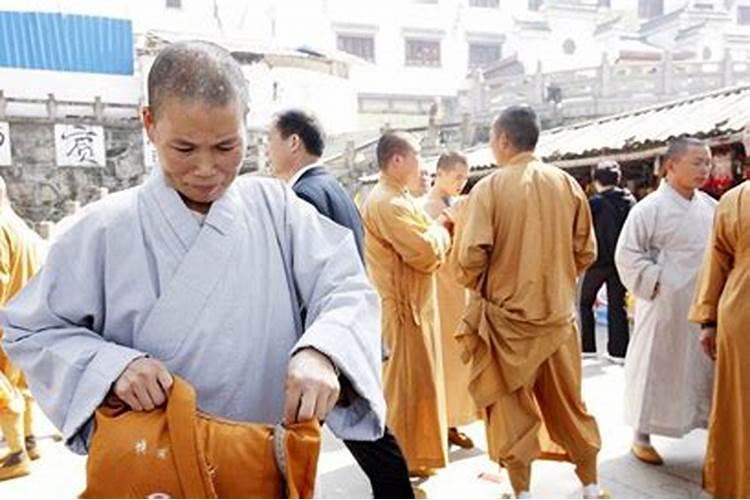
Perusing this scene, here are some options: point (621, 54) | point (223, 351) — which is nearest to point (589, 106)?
point (621, 54)

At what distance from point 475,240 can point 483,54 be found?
2973cm

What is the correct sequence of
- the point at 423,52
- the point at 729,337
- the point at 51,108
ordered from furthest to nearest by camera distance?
the point at 423,52 < the point at 51,108 < the point at 729,337

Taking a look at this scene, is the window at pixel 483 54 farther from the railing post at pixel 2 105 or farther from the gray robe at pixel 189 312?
the gray robe at pixel 189 312

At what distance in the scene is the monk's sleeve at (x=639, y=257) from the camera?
382 centimetres

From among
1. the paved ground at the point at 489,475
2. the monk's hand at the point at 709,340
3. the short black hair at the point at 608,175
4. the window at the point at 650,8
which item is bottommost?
the paved ground at the point at 489,475

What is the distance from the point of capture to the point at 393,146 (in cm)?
383

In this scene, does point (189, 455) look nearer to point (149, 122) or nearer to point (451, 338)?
point (149, 122)

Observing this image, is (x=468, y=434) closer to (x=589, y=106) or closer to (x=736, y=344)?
(x=736, y=344)

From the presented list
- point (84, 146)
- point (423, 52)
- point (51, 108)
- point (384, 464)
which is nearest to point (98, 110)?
point (84, 146)

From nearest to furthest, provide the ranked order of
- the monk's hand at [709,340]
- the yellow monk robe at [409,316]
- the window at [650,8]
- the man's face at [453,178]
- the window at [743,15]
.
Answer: the monk's hand at [709,340], the yellow monk robe at [409,316], the man's face at [453,178], the window at [743,15], the window at [650,8]

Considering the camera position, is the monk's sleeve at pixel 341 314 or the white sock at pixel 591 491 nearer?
the monk's sleeve at pixel 341 314

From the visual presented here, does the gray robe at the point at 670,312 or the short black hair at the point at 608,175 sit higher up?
the short black hair at the point at 608,175

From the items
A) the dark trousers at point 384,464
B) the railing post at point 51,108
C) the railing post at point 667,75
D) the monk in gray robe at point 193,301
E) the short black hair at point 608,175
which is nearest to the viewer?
the monk in gray robe at point 193,301

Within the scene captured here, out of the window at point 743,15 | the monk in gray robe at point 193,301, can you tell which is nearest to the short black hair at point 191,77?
the monk in gray robe at point 193,301
